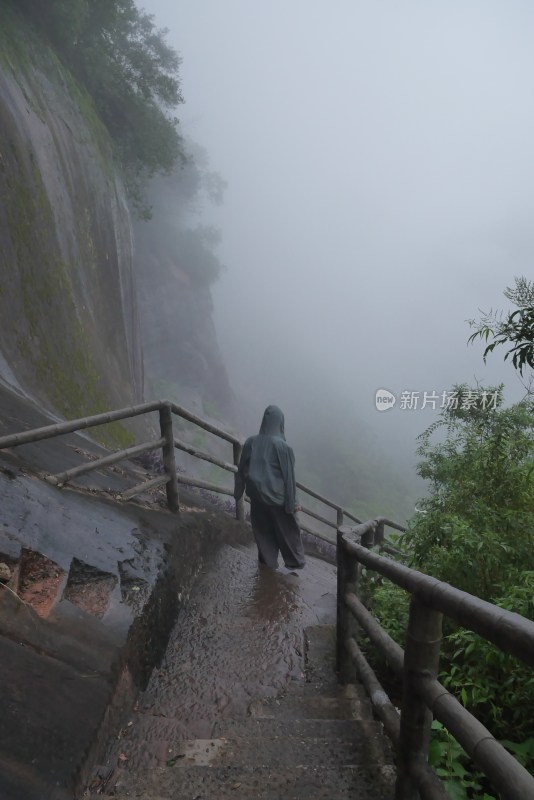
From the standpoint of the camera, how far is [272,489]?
4.86 m

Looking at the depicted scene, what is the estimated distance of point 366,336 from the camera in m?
→ 123

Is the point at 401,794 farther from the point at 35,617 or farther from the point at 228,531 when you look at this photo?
the point at 228,531

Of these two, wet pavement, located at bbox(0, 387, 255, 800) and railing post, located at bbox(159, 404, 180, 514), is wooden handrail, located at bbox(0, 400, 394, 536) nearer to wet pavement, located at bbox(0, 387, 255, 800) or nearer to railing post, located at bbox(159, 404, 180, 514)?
railing post, located at bbox(159, 404, 180, 514)

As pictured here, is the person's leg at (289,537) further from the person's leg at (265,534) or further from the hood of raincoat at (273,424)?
the hood of raincoat at (273,424)

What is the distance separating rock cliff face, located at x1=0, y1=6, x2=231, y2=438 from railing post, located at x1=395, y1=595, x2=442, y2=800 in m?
5.71

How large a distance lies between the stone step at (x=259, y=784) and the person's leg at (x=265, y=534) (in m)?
3.18

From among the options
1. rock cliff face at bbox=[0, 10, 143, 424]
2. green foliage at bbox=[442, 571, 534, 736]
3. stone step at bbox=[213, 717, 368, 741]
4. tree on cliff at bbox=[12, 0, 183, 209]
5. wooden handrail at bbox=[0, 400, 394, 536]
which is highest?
tree on cliff at bbox=[12, 0, 183, 209]

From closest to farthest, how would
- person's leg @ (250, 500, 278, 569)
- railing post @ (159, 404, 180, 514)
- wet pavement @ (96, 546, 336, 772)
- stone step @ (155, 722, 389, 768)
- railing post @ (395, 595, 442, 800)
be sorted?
1. railing post @ (395, 595, 442, 800)
2. stone step @ (155, 722, 389, 768)
3. wet pavement @ (96, 546, 336, 772)
4. railing post @ (159, 404, 180, 514)
5. person's leg @ (250, 500, 278, 569)

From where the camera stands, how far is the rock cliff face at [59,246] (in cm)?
691

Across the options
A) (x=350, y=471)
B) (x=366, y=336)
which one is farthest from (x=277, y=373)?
(x=366, y=336)

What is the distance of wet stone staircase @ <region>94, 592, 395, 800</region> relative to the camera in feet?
5.93

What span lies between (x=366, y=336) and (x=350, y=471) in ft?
302

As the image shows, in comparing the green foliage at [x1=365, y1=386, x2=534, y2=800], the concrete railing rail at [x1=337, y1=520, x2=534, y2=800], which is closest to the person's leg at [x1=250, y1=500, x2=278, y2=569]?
the green foliage at [x1=365, y1=386, x2=534, y2=800]

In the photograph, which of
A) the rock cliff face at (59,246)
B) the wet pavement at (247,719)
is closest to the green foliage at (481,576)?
the wet pavement at (247,719)
